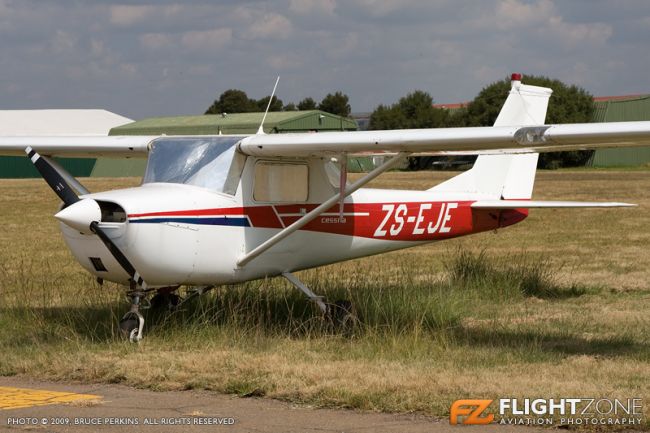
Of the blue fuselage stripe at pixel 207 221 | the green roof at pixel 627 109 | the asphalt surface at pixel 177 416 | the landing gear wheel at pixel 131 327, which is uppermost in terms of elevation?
the green roof at pixel 627 109

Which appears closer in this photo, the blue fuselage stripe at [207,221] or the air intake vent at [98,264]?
the blue fuselage stripe at [207,221]

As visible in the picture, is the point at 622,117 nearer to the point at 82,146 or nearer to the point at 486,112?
the point at 486,112

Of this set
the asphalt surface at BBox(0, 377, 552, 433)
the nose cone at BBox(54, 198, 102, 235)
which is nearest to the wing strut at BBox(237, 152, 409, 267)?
the nose cone at BBox(54, 198, 102, 235)

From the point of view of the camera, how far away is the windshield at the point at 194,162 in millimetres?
10188

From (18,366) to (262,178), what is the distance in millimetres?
3191

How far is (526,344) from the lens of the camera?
9445mm

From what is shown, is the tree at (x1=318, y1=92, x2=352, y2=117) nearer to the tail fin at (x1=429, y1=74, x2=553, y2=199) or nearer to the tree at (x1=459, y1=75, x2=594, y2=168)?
the tree at (x1=459, y1=75, x2=594, y2=168)

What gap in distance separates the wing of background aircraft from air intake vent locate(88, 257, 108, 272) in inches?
74.2

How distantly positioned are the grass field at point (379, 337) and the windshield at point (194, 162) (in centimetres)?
138

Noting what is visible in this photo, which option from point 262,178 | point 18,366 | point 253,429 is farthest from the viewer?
point 262,178

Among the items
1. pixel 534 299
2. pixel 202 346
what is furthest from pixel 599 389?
pixel 534 299

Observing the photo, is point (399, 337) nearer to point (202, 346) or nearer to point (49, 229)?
point (202, 346)

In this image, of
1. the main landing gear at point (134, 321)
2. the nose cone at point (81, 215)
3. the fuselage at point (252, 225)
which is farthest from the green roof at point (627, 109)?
the nose cone at point (81, 215)

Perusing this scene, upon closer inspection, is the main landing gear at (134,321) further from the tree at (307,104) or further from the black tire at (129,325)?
the tree at (307,104)
